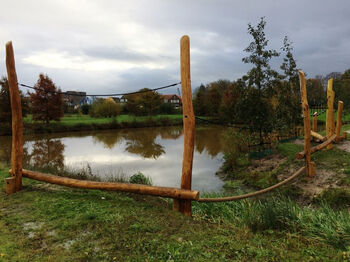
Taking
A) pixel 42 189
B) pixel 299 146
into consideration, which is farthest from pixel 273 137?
pixel 42 189

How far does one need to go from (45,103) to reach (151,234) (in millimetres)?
28193

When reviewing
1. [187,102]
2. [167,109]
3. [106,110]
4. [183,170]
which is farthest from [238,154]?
[167,109]

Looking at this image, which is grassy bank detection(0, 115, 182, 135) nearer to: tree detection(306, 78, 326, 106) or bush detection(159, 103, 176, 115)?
bush detection(159, 103, 176, 115)

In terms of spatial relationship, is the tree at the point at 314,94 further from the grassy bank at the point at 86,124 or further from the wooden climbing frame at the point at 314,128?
the grassy bank at the point at 86,124

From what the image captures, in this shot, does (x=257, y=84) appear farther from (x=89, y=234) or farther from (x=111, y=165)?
(x=89, y=234)

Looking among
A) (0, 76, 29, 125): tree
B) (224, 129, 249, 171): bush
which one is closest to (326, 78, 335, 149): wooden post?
(224, 129, 249, 171): bush

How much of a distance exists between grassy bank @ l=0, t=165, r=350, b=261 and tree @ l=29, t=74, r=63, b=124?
25457 mm

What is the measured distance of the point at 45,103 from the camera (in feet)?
90.0

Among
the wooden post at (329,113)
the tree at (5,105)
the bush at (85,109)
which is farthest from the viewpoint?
the bush at (85,109)

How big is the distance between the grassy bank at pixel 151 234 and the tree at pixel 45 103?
2546cm

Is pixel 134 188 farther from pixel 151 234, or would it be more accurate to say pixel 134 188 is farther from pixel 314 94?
pixel 314 94

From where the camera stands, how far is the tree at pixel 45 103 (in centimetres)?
2731

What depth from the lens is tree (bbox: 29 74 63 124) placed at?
27.3 meters

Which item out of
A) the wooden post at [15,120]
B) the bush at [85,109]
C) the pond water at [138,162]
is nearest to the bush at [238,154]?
the pond water at [138,162]
